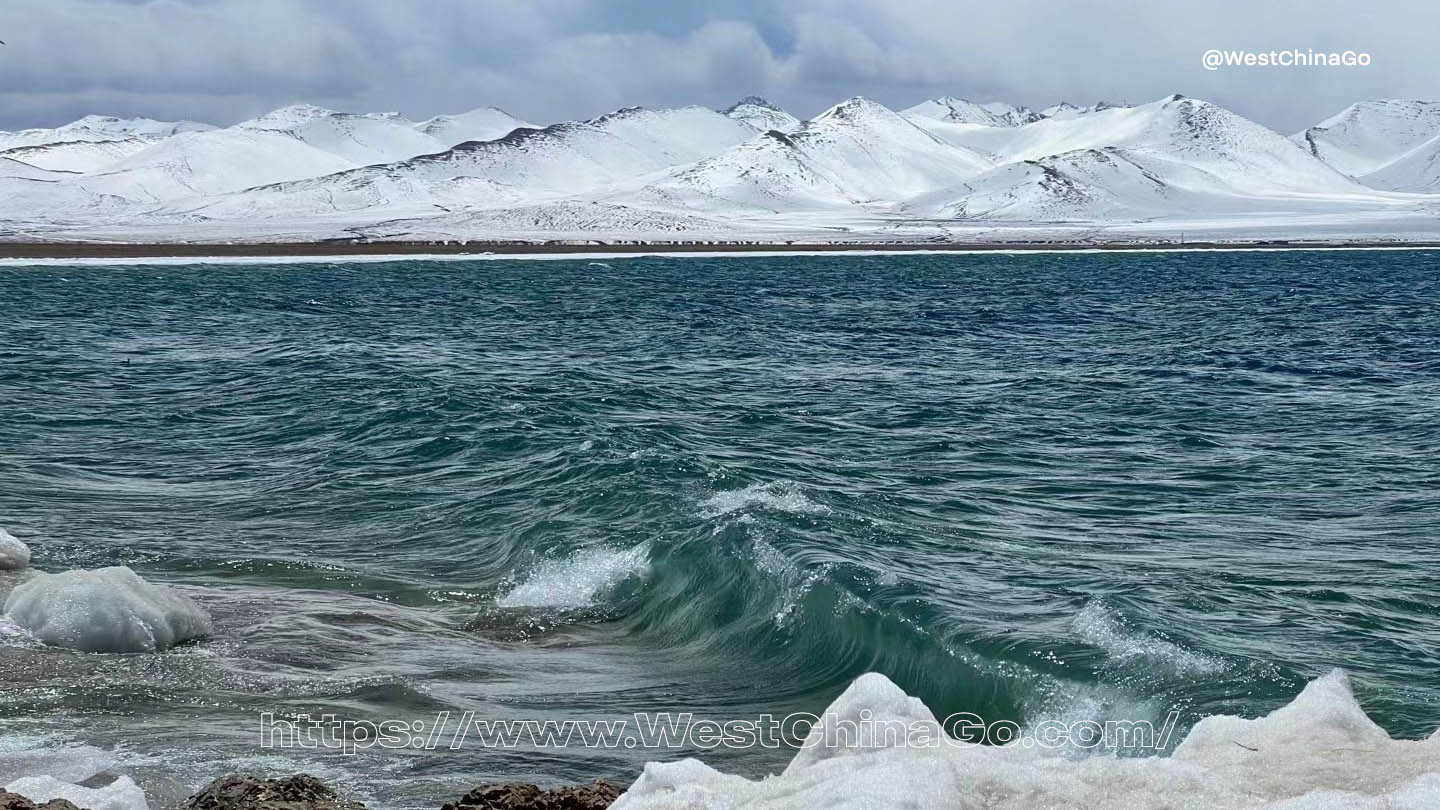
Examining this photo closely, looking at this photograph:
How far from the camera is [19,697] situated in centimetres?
998

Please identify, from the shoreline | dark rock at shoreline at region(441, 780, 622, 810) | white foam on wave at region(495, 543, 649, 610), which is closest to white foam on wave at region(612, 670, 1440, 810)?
dark rock at shoreline at region(441, 780, 622, 810)

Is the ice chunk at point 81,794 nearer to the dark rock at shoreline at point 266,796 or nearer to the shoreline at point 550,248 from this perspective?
the dark rock at shoreline at point 266,796

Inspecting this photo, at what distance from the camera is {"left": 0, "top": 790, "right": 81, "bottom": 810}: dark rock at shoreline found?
6.90 metres

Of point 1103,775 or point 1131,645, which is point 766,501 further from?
point 1103,775

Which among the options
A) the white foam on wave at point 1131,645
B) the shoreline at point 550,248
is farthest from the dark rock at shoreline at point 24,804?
the shoreline at point 550,248

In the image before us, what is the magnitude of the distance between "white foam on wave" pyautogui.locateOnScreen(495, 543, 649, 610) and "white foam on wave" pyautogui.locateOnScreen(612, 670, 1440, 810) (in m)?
6.63

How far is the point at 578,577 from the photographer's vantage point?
1468 cm

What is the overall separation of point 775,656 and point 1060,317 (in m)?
41.6

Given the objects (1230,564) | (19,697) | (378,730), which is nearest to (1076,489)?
(1230,564)

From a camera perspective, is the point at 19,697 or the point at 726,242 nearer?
the point at 19,697

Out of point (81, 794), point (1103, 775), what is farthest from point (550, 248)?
point (1103, 775)

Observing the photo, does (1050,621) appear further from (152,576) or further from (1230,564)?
(152,576)

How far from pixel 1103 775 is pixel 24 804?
5.38 m

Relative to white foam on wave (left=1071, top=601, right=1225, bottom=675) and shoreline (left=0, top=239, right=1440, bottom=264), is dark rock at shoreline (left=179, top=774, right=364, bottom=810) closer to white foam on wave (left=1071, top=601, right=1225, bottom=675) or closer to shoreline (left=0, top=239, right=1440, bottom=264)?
white foam on wave (left=1071, top=601, right=1225, bottom=675)
